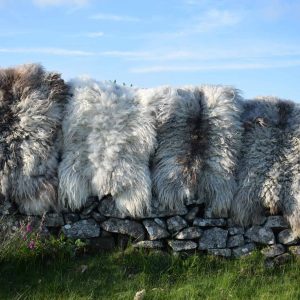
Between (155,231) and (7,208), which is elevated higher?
(7,208)

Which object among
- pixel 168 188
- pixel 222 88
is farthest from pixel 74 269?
pixel 222 88

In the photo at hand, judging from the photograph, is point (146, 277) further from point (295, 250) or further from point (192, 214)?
point (295, 250)

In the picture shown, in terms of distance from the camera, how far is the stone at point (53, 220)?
6.62 m

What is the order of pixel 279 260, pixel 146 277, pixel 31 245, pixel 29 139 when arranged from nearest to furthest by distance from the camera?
pixel 146 277
pixel 31 245
pixel 279 260
pixel 29 139

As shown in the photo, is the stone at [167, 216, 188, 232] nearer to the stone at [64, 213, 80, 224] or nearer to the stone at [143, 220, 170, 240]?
the stone at [143, 220, 170, 240]

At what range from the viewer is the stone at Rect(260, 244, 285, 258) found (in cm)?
646

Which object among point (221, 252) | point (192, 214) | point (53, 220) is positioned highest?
point (192, 214)

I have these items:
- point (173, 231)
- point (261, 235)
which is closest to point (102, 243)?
point (173, 231)

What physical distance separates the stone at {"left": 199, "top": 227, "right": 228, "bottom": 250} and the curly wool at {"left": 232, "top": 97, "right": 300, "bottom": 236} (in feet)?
0.84

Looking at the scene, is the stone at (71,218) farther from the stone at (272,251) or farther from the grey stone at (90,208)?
the stone at (272,251)

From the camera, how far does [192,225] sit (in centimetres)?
662

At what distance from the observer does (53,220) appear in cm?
664

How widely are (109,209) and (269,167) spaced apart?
194cm

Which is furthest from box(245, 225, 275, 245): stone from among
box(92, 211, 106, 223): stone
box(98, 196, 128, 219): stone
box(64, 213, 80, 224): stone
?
box(64, 213, 80, 224): stone
